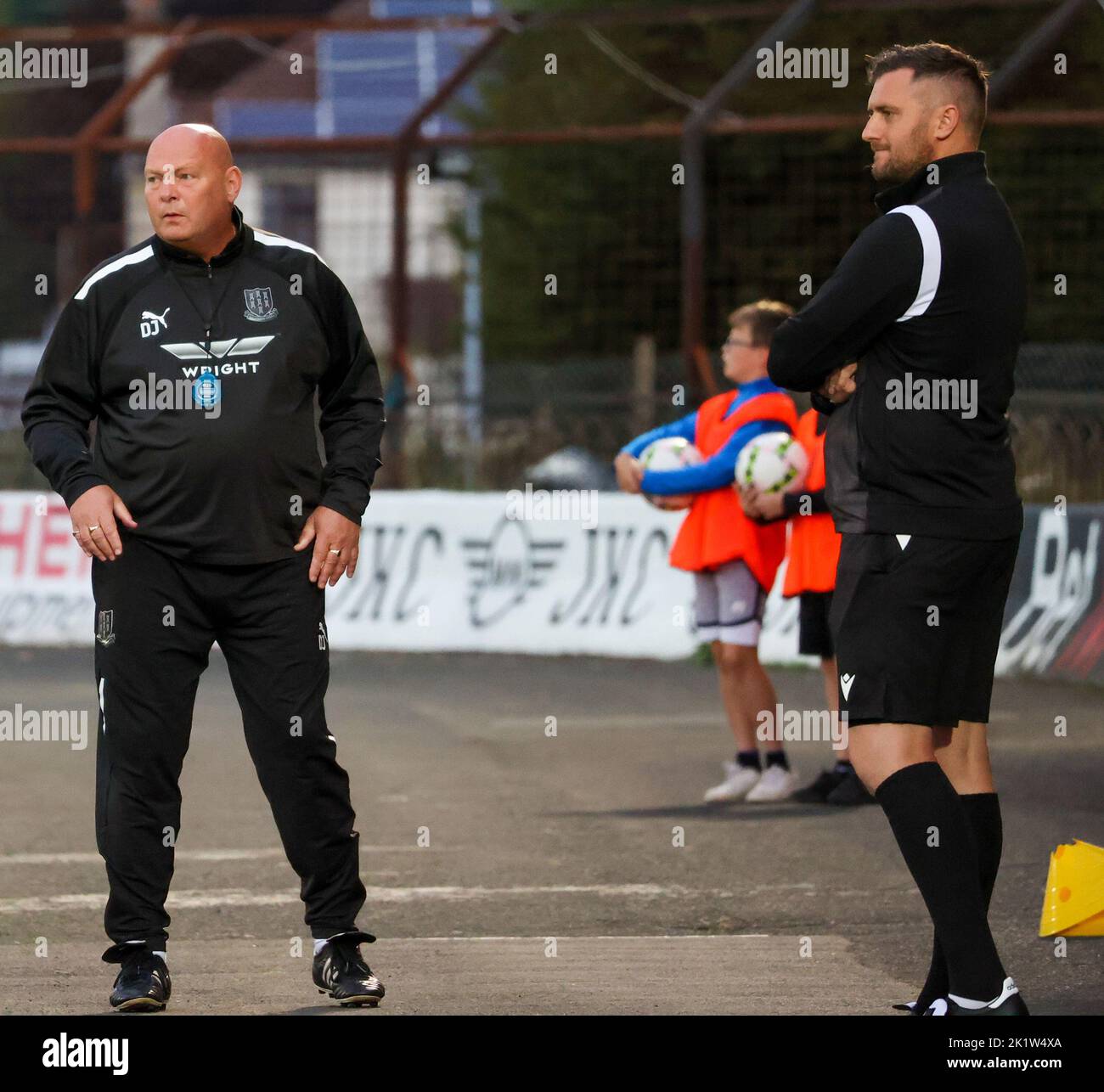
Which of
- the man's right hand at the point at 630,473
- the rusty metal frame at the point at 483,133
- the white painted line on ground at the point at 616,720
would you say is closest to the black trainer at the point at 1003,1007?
the man's right hand at the point at 630,473

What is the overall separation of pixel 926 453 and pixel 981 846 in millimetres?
917

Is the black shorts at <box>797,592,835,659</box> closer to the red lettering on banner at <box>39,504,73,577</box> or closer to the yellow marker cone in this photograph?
the yellow marker cone

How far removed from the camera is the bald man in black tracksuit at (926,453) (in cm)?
482

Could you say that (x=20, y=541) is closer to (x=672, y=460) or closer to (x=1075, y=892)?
(x=672, y=460)

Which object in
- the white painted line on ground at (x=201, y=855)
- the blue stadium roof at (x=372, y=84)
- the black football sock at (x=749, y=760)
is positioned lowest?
the white painted line on ground at (x=201, y=855)

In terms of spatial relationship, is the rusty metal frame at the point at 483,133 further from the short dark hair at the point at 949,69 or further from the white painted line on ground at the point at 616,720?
the short dark hair at the point at 949,69

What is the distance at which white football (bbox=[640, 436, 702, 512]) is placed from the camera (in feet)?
30.1

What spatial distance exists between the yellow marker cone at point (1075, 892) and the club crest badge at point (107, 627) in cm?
243

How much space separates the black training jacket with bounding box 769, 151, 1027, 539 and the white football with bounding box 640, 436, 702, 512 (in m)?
4.20

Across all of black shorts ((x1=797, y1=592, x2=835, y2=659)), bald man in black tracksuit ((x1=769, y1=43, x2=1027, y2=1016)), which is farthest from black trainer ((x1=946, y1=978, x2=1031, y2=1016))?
black shorts ((x1=797, y1=592, x2=835, y2=659))

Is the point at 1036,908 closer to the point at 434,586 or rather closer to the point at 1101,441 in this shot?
the point at 1101,441

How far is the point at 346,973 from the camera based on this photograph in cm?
537
